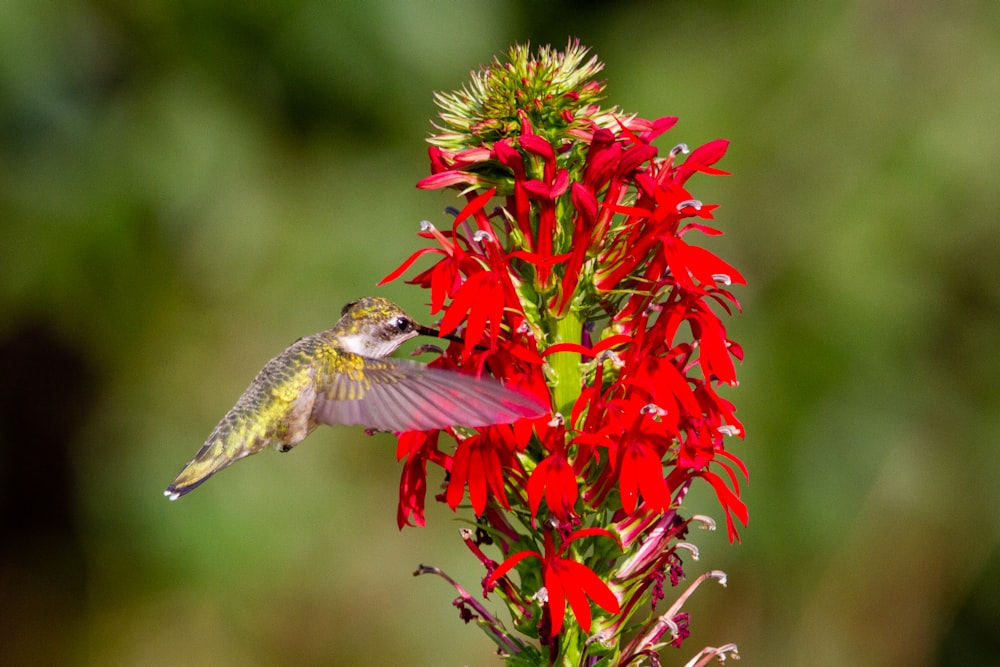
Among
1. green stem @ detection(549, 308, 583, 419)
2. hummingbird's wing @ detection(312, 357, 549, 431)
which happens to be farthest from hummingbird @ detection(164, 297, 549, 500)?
green stem @ detection(549, 308, 583, 419)

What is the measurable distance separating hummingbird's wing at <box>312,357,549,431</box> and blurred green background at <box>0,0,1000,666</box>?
2.09m

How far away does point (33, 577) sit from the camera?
16.0 feet

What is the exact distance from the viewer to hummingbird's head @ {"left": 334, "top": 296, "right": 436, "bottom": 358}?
2412 mm

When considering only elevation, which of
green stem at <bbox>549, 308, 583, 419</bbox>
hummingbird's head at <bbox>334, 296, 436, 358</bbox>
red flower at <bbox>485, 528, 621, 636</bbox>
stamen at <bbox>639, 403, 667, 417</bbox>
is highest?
hummingbird's head at <bbox>334, 296, 436, 358</bbox>

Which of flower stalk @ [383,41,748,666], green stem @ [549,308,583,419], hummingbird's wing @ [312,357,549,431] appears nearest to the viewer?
hummingbird's wing @ [312,357,549,431]

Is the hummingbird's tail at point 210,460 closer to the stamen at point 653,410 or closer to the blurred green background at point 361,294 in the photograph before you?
the stamen at point 653,410

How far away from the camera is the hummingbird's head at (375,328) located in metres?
2.41

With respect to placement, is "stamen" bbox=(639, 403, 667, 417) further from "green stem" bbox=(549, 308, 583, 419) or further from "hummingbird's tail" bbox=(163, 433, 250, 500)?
"hummingbird's tail" bbox=(163, 433, 250, 500)

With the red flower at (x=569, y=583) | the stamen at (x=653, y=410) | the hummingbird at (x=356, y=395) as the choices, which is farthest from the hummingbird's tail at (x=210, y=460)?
the stamen at (x=653, y=410)

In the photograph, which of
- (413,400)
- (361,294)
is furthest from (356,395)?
(361,294)

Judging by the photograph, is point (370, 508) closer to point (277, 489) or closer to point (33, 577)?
point (277, 489)

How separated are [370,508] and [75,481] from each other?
1353 mm

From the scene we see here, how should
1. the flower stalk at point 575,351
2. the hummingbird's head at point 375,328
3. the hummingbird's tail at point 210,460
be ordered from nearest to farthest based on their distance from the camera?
1. the flower stalk at point 575,351
2. the hummingbird's head at point 375,328
3. the hummingbird's tail at point 210,460

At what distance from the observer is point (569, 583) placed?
6.40 feet
